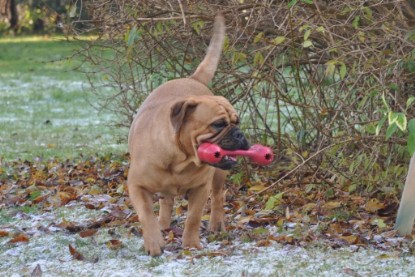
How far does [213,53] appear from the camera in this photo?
703 centimetres

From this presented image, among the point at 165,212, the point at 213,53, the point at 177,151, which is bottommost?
the point at 165,212

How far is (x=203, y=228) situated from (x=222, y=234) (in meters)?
0.36

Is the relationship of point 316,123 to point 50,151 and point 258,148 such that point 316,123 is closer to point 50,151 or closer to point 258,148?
point 258,148

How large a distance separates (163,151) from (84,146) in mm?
6253

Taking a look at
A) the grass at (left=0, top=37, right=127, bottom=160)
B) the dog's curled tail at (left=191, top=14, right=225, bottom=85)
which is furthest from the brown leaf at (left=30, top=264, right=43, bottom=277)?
the grass at (left=0, top=37, right=127, bottom=160)

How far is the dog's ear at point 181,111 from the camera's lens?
579 centimetres

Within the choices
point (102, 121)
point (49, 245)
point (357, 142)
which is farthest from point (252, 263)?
point (102, 121)

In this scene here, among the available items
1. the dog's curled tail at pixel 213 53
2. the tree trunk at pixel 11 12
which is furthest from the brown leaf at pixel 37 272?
the tree trunk at pixel 11 12

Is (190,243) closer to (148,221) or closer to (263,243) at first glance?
(148,221)

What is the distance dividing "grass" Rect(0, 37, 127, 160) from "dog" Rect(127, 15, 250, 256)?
2.67 meters

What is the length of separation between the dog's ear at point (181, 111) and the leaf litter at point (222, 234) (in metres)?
0.77

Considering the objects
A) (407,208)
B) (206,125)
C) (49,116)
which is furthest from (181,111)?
(49,116)

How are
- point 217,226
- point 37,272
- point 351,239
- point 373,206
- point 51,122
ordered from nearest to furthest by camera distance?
point 37,272, point 351,239, point 217,226, point 373,206, point 51,122

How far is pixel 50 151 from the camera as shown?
11.9m
